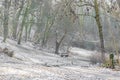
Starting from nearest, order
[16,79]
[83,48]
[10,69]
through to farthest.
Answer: [16,79] → [10,69] → [83,48]

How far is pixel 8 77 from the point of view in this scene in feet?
30.7

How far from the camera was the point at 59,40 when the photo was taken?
39.4 meters

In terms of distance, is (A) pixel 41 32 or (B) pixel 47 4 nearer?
(B) pixel 47 4

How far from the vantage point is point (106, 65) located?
14.9 m

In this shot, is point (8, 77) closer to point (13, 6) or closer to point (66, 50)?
point (13, 6)

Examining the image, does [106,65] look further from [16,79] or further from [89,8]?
[16,79]

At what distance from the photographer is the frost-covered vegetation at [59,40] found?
11477 mm

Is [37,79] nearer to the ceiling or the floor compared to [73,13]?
nearer to the floor

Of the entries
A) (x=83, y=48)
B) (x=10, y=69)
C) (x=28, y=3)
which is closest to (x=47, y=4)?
(x=28, y=3)

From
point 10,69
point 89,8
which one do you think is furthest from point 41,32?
point 10,69

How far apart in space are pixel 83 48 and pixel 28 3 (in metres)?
22.6

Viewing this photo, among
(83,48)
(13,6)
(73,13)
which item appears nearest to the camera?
(73,13)

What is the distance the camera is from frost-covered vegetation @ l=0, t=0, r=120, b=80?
37.7 feet

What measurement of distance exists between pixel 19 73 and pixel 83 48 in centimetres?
4532
